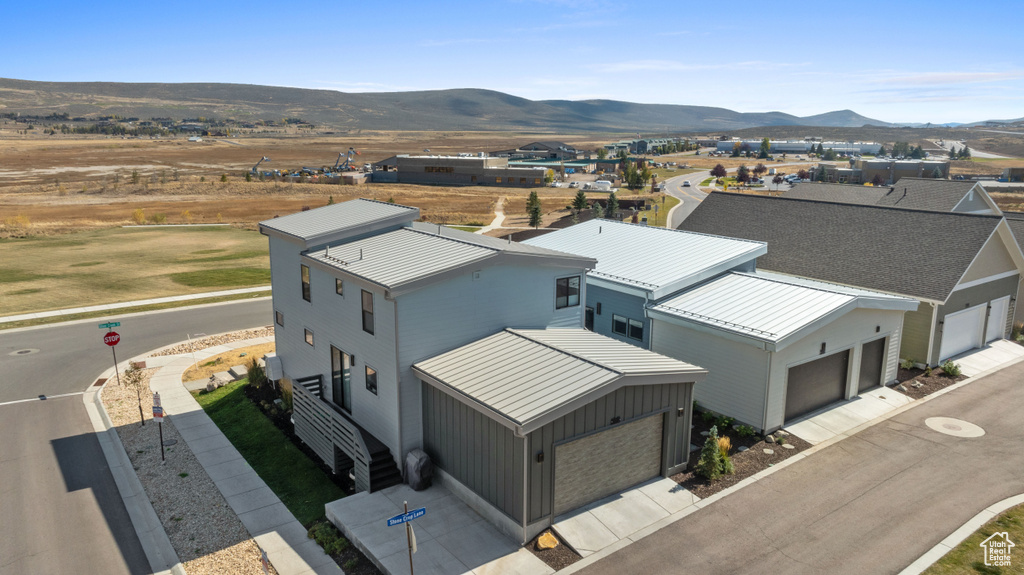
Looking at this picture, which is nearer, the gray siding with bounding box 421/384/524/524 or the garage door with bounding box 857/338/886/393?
the gray siding with bounding box 421/384/524/524

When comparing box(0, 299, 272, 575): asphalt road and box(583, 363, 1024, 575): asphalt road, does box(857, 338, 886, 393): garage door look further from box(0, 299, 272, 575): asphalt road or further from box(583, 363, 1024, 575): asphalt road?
box(0, 299, 272, 575): asphalt road

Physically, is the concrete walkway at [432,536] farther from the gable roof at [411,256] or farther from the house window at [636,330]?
the house window at [636,330]

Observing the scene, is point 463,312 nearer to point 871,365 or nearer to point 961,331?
point 871,365

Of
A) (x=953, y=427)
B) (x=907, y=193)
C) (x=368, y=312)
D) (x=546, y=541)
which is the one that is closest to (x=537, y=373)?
(x=546, y=541)

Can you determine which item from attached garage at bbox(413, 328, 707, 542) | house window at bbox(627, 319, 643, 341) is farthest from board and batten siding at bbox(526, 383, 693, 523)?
house window at bbox(627, 319, 643, 341)

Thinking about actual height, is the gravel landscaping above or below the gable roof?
below

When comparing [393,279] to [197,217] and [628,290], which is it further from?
[197,217]

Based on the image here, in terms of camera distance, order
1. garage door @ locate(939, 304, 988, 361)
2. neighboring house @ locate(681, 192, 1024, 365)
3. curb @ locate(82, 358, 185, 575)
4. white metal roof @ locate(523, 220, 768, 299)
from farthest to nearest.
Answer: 1. garage door @ locate(939, 304, 988, 361)
2. neighboring house @ locate(681, 192, 1024, 365)
3. white metal roof @ locate(523, 220, 768, 299)
4. curb @ locate(82, 358, 185, 575)

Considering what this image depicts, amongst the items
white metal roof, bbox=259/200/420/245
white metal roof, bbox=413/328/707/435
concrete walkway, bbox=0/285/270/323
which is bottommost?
concrete walkway, bbox=0/285/270/323
